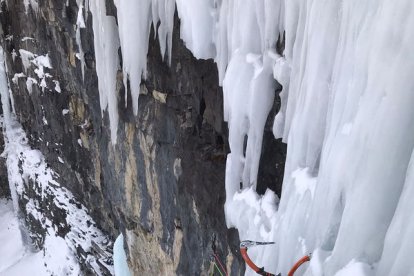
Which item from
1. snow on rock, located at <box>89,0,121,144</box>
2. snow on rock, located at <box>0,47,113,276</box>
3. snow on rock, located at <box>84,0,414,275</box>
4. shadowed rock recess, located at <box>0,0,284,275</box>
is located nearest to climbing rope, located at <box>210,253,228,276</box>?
shadowed rock recess, located at <box>0,0,284,275</box>

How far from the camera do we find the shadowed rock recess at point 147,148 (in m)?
3.81

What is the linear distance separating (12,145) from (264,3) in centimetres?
1073

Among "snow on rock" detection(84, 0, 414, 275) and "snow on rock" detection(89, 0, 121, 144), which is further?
"snow on rock" detection(89, 0, 121, 144)

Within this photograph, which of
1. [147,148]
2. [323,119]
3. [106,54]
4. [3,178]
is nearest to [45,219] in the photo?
[3,178]

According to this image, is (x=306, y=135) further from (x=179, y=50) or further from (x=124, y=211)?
(x=124, y=211)

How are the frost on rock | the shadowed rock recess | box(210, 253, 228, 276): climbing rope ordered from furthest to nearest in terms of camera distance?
box(210, 253, 228, 276): climbing rope < the shadowed rock recess < the frost on rock

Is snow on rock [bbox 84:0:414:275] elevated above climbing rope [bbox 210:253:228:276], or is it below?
above

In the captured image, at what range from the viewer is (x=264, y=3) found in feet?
7.83

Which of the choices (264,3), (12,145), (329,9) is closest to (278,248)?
(329,9)

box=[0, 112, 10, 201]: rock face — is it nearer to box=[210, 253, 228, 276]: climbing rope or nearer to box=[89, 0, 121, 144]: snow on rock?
box=[89, 0, 121, 144]: snow on rock

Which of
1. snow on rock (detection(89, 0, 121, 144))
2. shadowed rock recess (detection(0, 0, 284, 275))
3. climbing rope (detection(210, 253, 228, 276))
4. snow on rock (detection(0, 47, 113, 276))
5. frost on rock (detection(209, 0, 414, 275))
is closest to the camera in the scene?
frost on rock (detection(209, 0, 414, 275))

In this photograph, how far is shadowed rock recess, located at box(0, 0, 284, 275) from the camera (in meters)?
3.81

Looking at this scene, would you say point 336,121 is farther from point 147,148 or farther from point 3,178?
point 3,178

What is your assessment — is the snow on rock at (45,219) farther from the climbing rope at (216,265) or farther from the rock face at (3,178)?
the climbing rope at (216,265)
